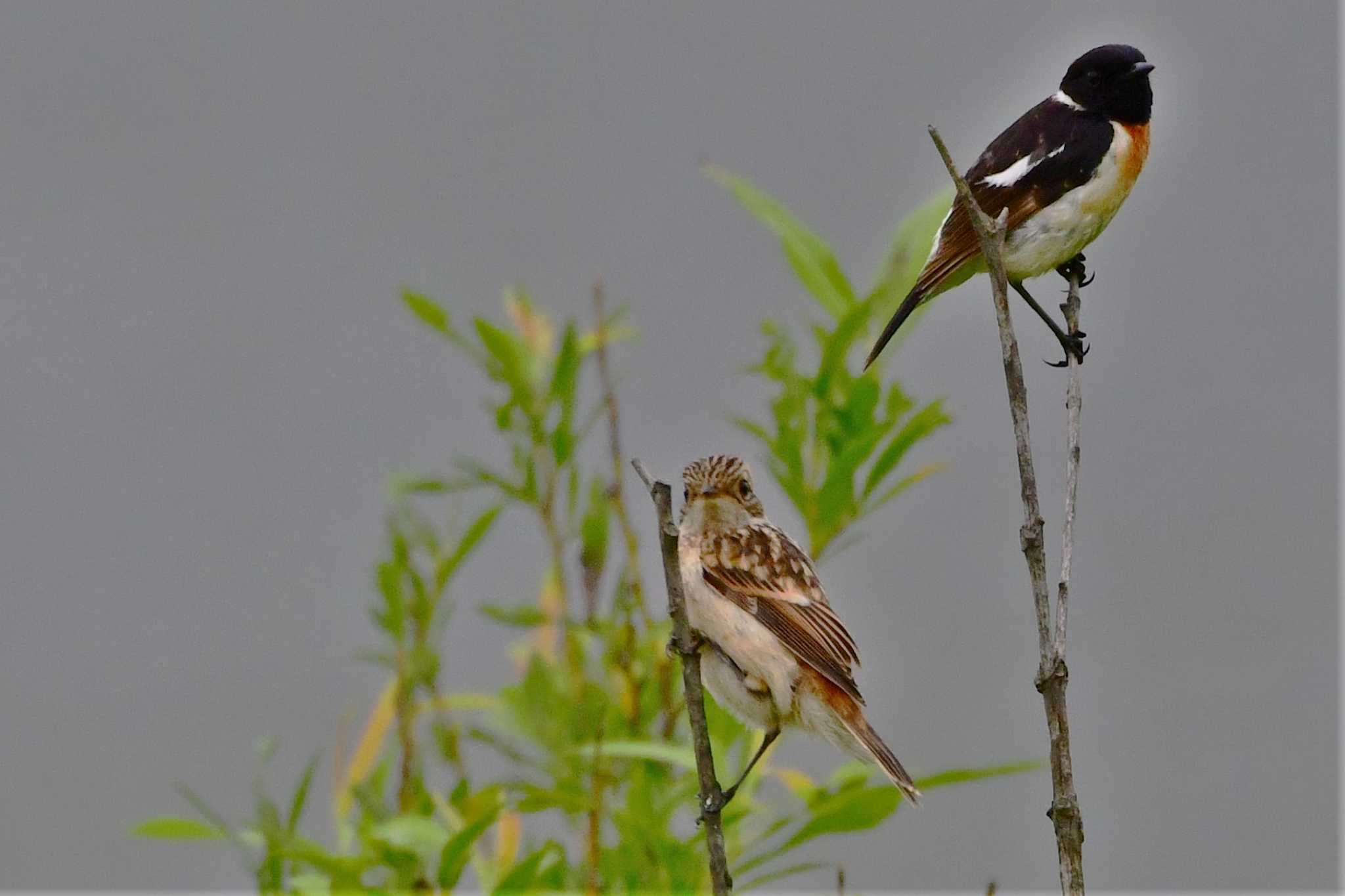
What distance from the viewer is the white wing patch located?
240 cm

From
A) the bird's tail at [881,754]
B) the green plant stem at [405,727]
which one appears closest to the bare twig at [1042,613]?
the bird's tail at [881,754]

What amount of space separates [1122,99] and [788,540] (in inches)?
35.5

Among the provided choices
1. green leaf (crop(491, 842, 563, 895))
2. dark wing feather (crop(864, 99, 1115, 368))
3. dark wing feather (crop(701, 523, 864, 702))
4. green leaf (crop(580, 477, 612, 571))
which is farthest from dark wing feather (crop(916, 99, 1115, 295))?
green leaf (crop(491, 842, 563, 895))

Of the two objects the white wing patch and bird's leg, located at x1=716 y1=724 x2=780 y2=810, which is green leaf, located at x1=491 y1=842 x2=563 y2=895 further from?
the white wing patch

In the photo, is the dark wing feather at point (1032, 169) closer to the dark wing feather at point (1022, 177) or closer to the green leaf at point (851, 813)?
the dark wing feather at point (1022, 177)

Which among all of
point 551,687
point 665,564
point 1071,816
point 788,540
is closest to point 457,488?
point 551,687

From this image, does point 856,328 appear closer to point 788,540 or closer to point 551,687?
point 788,540

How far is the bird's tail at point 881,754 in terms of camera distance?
6.80 feet

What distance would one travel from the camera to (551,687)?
8.70 feet

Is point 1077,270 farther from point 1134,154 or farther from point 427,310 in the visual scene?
point 427,310

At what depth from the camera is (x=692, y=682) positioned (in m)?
1.62

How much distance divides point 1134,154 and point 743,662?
99 centimetres

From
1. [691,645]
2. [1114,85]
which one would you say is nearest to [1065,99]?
[1114,85]

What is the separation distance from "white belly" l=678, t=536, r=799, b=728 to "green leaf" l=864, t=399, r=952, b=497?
0.91 feet
